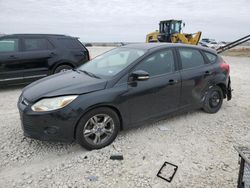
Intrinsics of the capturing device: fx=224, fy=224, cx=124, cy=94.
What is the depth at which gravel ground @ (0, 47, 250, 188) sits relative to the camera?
2689 millimetres

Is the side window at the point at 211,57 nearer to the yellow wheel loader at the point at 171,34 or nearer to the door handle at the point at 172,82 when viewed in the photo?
the door handle at the point at 172,82

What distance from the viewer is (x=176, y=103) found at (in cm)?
408

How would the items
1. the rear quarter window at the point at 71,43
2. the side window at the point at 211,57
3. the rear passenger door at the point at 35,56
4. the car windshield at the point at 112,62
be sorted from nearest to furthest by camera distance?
the car windshield at the point at 112,62
the side window at the point at 211,57
the rear passenger door at the point at 35,56
the rear quarter window at the point at 71,43

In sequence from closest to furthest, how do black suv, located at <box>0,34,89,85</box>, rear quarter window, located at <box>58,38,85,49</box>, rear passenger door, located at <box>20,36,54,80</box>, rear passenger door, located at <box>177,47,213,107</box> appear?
1. rear passenger door, located at <box>177,47,213,107</box>
2. black suv, located at <box>0,34,89,85</box>
3. rear passenger door, located at <box>20,36,54,80</box>
4. rear quarter window, located at <box>58,38,85,49</box>

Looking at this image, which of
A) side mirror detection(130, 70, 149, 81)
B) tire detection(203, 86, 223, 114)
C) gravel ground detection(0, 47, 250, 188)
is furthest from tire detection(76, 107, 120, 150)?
tire detection(203, 86, 223, 114)

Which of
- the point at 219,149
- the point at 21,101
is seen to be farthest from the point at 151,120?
the point at 21,101

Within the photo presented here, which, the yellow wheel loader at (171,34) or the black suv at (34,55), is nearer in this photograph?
the black suv at (34,55)

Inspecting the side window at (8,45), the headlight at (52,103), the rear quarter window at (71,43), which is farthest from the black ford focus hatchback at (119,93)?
the side window at (8,45)

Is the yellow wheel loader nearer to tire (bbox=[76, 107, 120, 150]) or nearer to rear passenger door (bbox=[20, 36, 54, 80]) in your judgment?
rear passenger door (bbox=[20, 36, 54, 80])

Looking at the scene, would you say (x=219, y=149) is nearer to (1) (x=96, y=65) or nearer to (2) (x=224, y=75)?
(2) (x=224, y=75)

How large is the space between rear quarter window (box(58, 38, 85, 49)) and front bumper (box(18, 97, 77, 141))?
446cm

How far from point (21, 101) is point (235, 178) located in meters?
3.10

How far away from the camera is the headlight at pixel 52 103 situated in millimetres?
3016

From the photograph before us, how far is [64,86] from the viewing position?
3.28m
